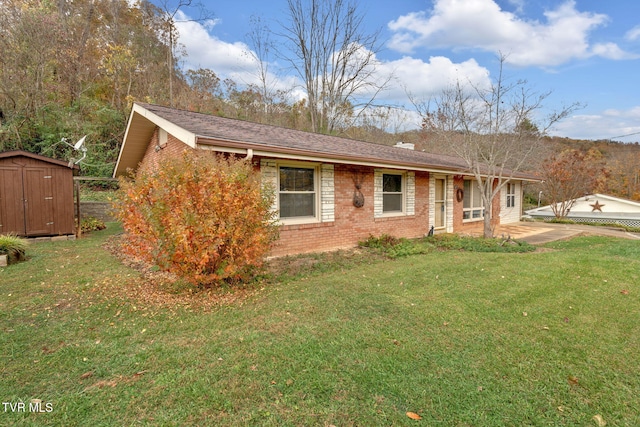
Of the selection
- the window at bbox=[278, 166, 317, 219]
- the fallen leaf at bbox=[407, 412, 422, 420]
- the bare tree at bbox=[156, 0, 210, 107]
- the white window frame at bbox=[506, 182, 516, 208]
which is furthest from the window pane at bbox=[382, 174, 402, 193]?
the bare tree at bbox=[156, 0, 210, 107]

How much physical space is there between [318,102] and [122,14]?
13.4 m

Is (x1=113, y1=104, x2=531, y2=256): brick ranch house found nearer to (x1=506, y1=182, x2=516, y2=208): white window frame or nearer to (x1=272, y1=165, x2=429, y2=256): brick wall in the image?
(x1=272, y1=165, x2=429, y2=256): brick wall

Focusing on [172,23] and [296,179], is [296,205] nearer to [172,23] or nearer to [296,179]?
[296,179]

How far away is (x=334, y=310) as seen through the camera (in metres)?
3.93

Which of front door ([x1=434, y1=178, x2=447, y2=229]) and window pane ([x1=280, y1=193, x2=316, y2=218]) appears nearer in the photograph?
window pane ([x1=280, y1=193, x2=316, y2=218])

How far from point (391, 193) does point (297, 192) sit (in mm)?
3439

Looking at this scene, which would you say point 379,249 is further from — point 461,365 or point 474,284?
point 461,365

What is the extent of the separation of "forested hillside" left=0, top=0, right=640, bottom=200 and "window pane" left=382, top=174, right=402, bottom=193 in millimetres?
6926

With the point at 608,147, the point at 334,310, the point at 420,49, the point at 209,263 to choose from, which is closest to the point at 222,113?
the point at 420,49

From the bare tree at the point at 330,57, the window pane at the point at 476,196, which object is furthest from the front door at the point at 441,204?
the bare tree at the point at 330,57

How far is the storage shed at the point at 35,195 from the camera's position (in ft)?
27.1

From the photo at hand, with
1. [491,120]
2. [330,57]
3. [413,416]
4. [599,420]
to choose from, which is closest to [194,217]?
[413,416]

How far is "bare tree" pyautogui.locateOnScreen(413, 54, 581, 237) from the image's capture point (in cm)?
950

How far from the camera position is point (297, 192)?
7.49 m
